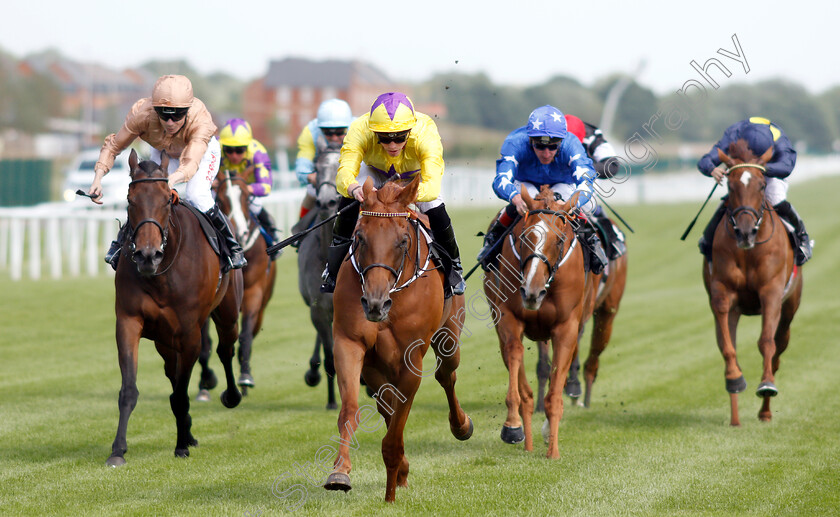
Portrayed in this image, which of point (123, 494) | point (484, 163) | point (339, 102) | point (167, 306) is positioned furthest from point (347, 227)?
point (484, 163)

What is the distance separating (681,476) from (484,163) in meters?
47.4

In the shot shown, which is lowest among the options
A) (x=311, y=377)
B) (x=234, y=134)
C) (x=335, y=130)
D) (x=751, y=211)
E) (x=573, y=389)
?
(x=311, y=377)

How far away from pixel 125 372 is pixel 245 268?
3.37 meters

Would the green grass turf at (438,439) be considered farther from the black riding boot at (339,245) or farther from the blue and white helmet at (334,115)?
the blue and white helmet at (334,115)

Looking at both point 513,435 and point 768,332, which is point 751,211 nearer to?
point 768,332

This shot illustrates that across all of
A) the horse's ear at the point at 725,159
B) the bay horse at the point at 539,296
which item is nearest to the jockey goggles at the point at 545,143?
the bay horse at the point at 539,296

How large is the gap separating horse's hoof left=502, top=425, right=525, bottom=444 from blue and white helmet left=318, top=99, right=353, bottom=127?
389 cm

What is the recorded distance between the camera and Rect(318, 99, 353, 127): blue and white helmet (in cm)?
1020

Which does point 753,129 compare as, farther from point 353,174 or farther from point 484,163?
point 484,163

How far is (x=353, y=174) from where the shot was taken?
253 inches

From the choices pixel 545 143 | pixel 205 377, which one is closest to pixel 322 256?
pixel 205 377

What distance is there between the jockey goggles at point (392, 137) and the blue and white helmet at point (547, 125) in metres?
1.84

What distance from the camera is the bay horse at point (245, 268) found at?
10.3 metres

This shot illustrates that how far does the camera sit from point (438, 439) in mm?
8383
